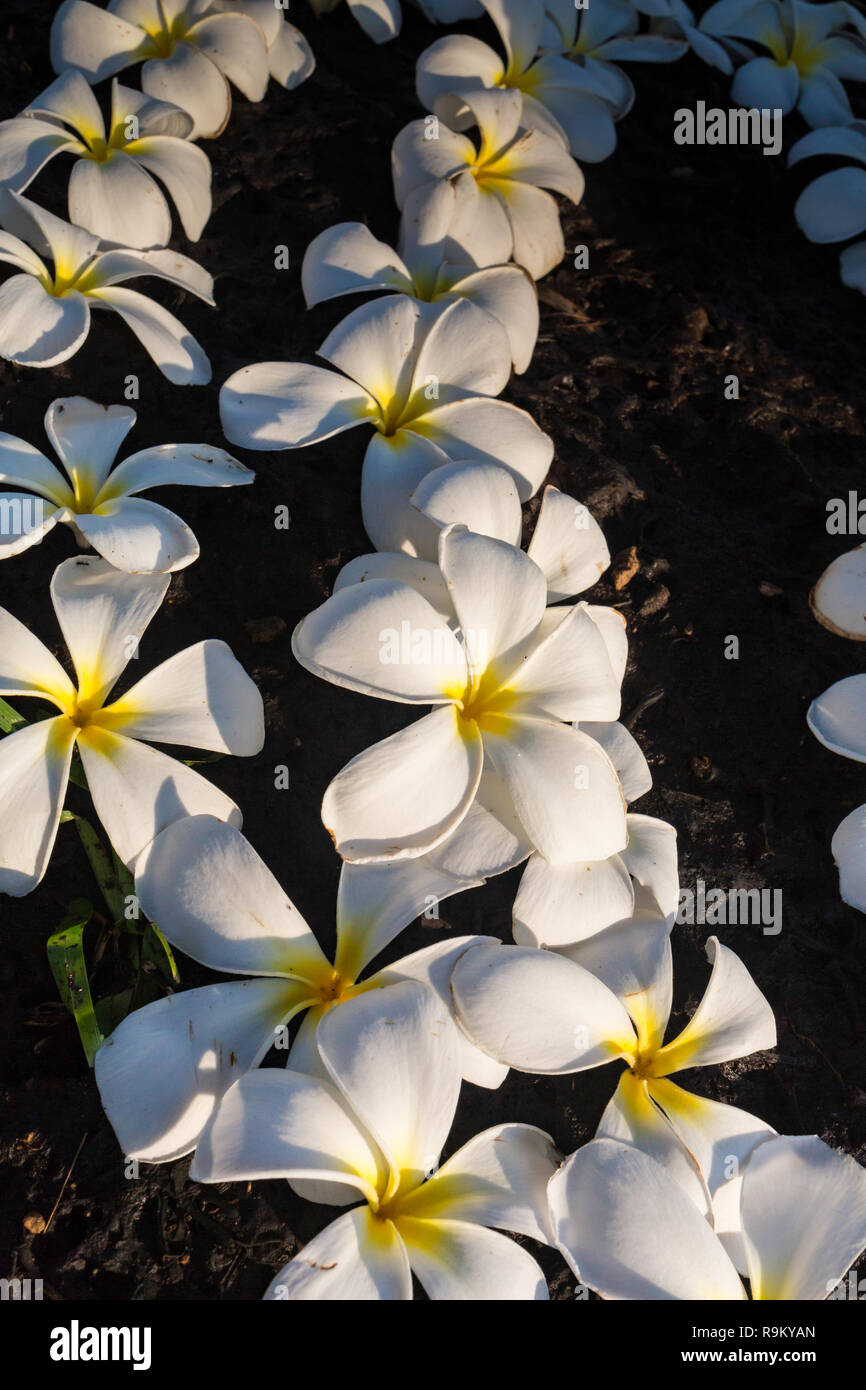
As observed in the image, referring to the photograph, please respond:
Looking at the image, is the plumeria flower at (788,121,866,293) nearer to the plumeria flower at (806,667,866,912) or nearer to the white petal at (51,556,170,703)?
the plumeria flower at (806,667,866,912)

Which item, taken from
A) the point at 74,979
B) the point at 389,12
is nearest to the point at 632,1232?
the point at 74,979

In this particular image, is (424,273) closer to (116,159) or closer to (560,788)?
(116,159)

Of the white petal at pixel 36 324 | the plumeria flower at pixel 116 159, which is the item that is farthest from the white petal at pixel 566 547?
the plumeria flower at pixel 116 159

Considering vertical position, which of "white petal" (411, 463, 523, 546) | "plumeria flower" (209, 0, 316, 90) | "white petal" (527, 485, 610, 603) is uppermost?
"plumeria flower" (209, 0, 316, 90)

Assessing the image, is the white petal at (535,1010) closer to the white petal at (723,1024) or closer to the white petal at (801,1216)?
the white petal at (723,1024)

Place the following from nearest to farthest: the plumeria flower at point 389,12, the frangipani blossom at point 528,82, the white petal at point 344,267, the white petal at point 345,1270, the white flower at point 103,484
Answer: the white petal at point 345,1270 < the white flower at point 103,484 < the white petal at point 344,267 < the frangipani blossom at point 528,82 < the plumeria flower at point 389,12

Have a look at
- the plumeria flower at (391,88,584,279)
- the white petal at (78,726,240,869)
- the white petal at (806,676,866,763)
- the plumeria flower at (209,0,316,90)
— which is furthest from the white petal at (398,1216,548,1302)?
the plumeria flower at (209,0,316,90)

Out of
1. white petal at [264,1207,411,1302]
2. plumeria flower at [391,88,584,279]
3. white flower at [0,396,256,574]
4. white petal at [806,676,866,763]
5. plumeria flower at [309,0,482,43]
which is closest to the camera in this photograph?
white petal at [264,1207,411,1302]
